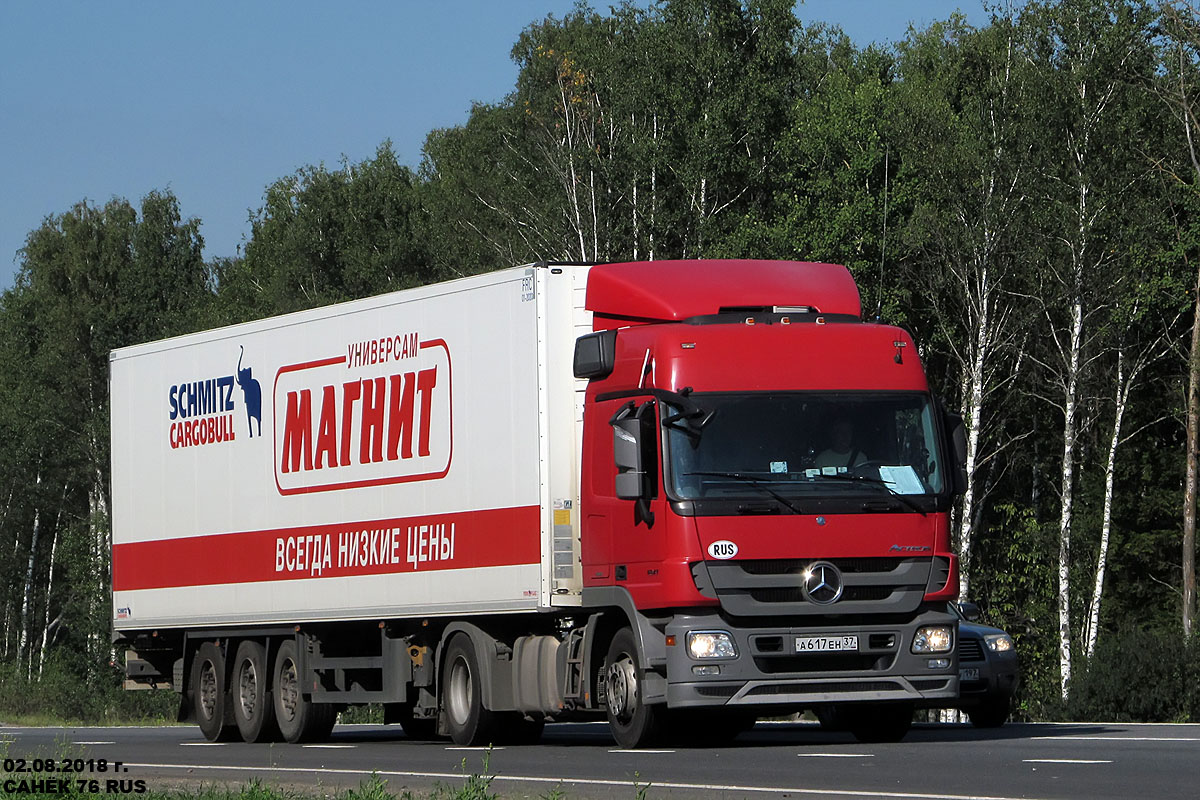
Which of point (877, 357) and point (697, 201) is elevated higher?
point (697, 201)

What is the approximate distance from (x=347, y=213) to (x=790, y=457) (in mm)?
49851

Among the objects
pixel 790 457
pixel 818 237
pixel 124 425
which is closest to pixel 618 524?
pixel 790 457

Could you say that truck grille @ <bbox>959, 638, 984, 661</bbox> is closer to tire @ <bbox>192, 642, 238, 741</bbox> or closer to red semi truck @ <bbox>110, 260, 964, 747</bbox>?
red semi truck @ <bbox>110, 260, 964, 747</bbox>

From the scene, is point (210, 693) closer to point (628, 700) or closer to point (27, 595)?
point (628, 700)

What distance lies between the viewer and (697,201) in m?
45.9

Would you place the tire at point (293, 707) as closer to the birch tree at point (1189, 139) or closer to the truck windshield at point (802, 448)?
the truck windshield at point (802, 448)

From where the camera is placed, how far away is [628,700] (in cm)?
1619

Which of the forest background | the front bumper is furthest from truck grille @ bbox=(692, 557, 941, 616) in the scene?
the forest background

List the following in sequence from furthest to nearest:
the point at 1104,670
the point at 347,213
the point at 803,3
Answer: the point at 347,213, the point at 803,3, the point at 1104,670

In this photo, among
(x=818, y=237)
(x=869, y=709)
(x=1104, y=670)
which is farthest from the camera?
(x=818, y=237)

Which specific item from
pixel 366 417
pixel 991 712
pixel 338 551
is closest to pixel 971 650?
pixel 991 712

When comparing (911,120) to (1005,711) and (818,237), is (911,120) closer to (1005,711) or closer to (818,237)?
(818,237)

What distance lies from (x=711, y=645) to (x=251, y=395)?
759cm

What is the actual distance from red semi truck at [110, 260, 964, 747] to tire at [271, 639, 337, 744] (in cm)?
4
